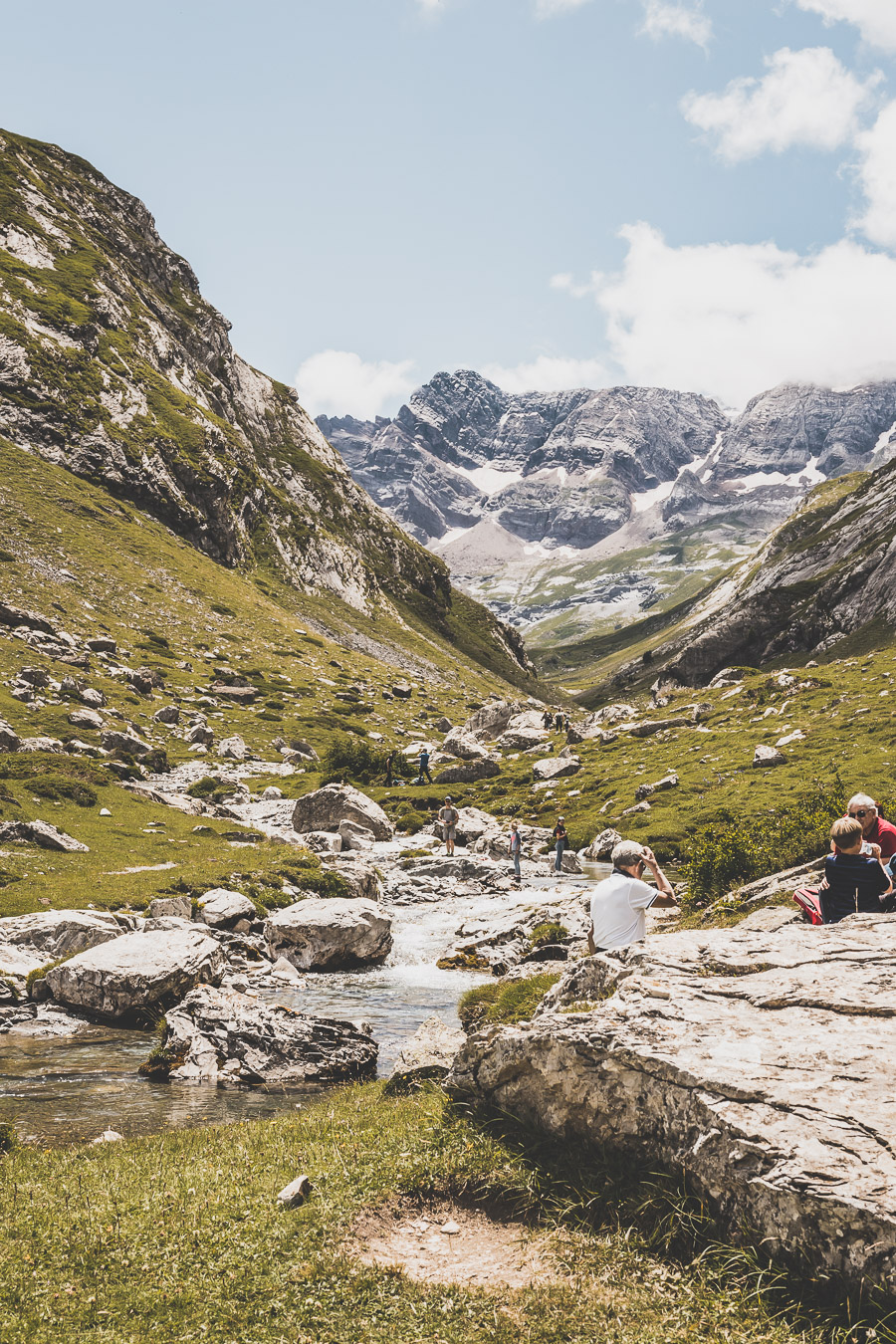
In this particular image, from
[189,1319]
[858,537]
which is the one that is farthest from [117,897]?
[858,537]

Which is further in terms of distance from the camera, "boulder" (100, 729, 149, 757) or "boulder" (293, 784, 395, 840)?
"boulder" (100, 729, 149, 757)

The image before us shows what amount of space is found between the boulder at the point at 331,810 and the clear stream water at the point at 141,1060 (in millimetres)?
20683

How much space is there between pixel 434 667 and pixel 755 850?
13534cm

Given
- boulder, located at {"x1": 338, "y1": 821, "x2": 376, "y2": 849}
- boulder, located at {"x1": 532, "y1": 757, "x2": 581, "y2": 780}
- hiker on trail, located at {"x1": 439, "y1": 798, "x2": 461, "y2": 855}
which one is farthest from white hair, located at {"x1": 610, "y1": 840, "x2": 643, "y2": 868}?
boulder, located at {"x1": 532, "y1": 757, "x2": 581, "y2": 780}

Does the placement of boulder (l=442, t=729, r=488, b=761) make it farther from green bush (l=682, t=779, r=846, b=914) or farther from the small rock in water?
the small rock in water

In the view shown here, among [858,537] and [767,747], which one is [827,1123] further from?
[858,537]

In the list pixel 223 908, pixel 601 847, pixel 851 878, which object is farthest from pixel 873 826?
pixel 601 847

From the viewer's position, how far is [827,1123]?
24.1 feet

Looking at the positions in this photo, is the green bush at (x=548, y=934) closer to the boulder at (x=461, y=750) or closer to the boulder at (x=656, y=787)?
the boulder at (x=656, y=787)

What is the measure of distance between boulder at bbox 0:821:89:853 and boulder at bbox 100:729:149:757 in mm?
19368

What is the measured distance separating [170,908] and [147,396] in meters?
129

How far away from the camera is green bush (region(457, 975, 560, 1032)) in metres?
14.1

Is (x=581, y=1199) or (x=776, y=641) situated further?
(x=776, y=641)

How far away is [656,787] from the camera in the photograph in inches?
2157
